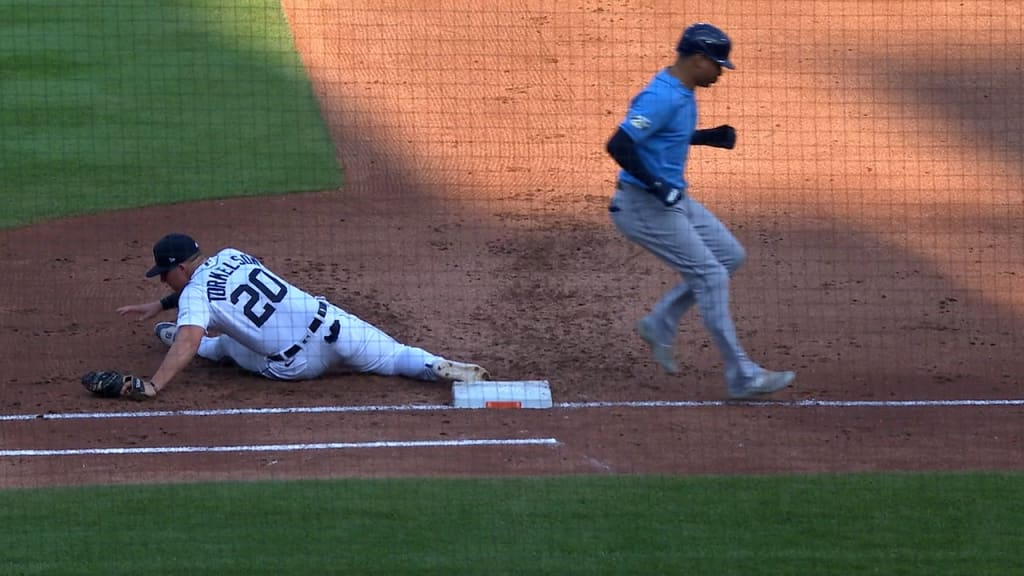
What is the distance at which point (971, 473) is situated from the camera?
705 cm

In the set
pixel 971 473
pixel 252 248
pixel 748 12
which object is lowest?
pixel 971 473

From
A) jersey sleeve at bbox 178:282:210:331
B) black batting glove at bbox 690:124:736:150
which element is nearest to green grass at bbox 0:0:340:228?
jersey sleeve at bbox 178:282:210:331

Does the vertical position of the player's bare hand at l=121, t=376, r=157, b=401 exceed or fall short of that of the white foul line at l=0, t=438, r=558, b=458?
it exceeds it

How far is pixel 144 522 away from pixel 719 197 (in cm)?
692

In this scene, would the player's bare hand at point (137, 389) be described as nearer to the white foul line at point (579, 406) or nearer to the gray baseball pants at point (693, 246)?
the white foul line at point (579, 406)

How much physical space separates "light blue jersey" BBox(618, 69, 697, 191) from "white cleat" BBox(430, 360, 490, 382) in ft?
5.23

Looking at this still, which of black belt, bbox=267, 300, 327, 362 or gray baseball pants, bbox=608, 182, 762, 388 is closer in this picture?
gray baseball pants, bbox=608, 182, 762, 388

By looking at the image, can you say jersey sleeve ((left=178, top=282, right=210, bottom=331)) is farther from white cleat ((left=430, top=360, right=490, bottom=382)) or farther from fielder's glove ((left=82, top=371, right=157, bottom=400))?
white cleat ((left=430, top=360, right=490, bottom=382))

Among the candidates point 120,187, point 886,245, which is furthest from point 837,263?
point 120,187

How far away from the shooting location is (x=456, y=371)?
27.8 feet

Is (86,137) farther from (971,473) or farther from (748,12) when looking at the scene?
(971,473)

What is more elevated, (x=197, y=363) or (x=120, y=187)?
(x=120, y=187)

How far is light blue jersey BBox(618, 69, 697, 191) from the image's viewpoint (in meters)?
7.29

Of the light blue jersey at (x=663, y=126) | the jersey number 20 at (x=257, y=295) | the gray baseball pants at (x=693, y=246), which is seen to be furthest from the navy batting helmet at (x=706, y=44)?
the jersey number 20 at (x=257, y=295)
